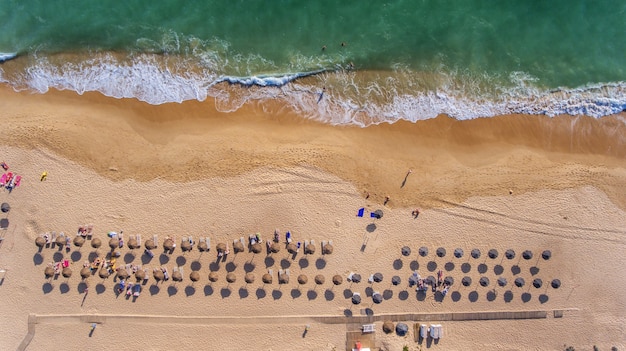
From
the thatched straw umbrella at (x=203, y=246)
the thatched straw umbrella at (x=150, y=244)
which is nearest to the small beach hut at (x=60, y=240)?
the thatched straw umbrella at (x=150, y=244)

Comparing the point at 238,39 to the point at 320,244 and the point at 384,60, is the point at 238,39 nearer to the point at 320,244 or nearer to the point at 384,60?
the point at 384,60

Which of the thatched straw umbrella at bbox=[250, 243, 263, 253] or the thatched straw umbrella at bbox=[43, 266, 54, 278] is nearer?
the thatched straw umbrella at bbox=[43, 266, 54, 278]

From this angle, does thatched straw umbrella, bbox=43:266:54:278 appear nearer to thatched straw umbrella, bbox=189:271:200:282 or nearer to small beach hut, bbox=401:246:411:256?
thatched straw umbrella, bbox=189:271:200:282

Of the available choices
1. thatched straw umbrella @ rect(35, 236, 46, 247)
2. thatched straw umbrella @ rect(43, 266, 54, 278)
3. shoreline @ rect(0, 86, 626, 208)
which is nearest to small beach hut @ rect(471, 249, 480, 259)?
shoreline @ rect(0, 86, 626, 208)

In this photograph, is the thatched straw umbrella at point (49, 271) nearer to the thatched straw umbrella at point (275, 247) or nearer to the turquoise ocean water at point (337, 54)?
the turquoise ocean water at point (337, 54)

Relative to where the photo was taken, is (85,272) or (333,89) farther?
(333,89)

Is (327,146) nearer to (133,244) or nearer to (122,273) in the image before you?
(133,244)

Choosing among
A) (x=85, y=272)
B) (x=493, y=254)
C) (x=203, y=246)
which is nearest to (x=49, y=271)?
(x=85, y=272)
